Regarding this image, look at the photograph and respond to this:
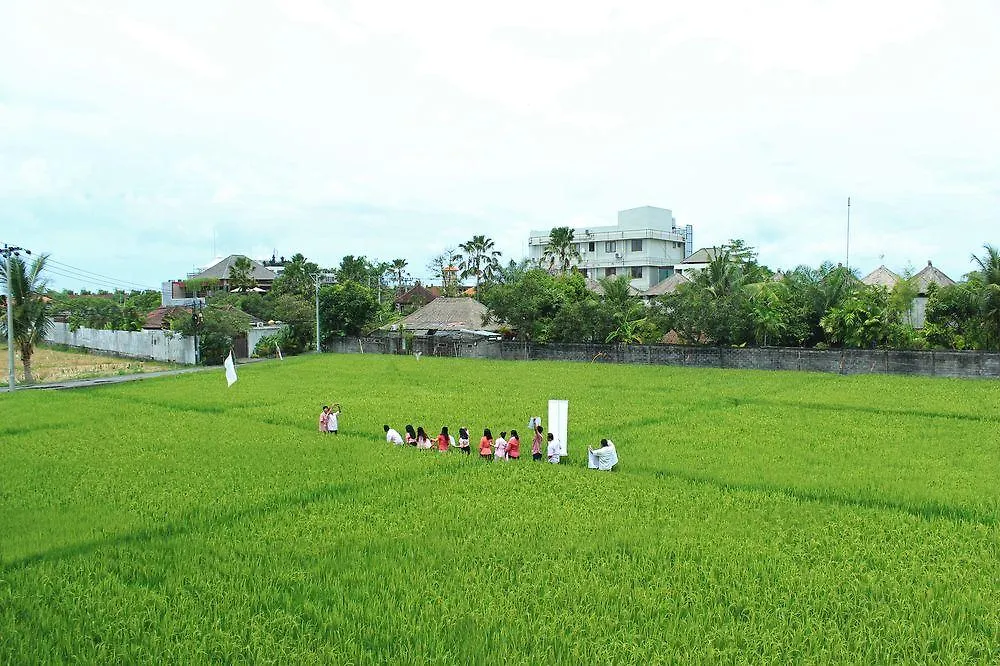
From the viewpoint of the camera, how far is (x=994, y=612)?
7.76 m

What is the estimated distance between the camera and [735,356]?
113 feet

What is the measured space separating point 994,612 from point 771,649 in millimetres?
2556

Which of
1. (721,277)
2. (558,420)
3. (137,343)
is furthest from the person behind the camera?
(137,343)

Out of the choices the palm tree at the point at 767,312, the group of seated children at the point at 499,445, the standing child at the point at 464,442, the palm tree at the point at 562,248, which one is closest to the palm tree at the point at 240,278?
the palm tree at the point at 562,248

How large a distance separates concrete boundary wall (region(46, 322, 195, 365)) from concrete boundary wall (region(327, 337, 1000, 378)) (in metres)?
10.1

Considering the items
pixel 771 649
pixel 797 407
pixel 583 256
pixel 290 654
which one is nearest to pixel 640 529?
pixel 771 649

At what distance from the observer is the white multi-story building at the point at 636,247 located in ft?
217

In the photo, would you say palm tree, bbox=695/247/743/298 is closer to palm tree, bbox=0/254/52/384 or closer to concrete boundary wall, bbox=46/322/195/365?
concrete boundary wall, bbox=46/322/195/365

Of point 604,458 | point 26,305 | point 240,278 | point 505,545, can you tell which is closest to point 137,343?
point 26,305

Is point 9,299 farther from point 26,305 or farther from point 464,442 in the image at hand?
point 464,442

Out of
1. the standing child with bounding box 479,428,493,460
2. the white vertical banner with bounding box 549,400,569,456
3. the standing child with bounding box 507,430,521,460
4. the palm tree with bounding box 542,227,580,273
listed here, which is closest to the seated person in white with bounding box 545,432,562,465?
the white vertical banner with bounding box 549,400,569,456

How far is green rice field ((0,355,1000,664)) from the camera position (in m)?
7.38

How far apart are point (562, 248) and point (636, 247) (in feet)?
23.0

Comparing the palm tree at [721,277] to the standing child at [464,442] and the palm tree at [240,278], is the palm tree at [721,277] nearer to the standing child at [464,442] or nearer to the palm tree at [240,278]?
the standing child at [464,442]
